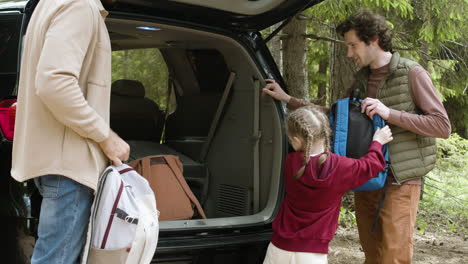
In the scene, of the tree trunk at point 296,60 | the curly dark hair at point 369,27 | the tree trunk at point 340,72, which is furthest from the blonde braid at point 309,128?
the tree trunk at point 340,72

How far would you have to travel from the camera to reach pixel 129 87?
4719mm

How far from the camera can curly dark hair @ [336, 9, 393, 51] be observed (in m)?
3.10

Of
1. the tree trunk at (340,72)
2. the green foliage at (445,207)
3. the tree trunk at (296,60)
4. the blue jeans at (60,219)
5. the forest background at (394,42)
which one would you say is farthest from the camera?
the green foliage at (445,207)

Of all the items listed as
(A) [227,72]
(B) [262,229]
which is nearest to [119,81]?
(A) [227,72]

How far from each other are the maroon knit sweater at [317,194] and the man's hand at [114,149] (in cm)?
95

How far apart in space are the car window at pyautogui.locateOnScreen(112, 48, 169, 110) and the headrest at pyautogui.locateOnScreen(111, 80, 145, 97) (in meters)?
0.03

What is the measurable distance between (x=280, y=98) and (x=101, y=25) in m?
1.53

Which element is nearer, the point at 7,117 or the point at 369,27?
the point at 7,117

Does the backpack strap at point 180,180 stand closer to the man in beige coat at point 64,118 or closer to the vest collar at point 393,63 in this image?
the man in beige coat at point 64,118

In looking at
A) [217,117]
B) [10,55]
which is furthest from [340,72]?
[10,55]

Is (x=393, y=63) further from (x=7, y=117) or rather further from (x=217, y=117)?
(x=7, y=117)

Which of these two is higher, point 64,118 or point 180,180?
point 64,118

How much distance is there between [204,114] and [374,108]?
6.05 ft

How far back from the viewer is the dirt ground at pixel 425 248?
480 cm
